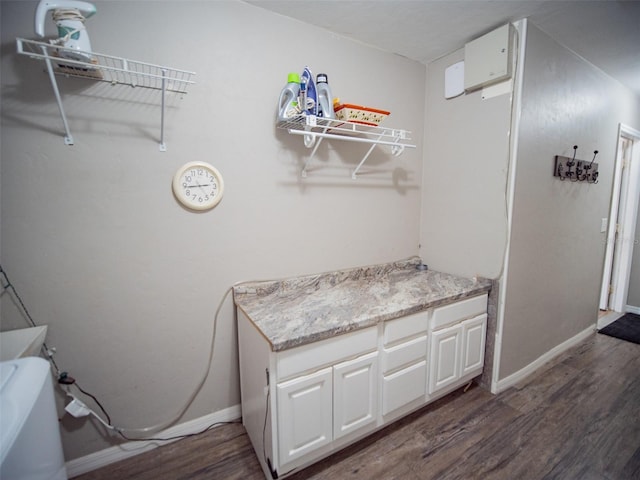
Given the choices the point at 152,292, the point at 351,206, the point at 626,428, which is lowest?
the point at 626,428

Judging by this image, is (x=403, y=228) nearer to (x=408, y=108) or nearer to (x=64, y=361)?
(x=408, y=108)

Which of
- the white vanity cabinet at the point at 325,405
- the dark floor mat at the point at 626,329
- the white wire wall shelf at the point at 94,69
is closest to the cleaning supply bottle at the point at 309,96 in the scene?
the white wire wall shelf at the point at 94,69

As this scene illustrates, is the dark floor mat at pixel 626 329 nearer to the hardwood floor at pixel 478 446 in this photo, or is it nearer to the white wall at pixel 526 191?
the white wall at pixel 526 191

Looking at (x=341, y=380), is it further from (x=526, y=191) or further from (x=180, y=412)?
(x=526, y=191)

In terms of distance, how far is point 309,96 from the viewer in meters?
1.47

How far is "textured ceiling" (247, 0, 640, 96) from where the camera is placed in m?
1.49

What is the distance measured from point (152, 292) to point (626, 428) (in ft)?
8.80

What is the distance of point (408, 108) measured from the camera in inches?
82.2

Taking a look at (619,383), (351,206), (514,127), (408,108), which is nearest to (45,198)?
(351,206)

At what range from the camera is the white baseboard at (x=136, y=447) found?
1.32m

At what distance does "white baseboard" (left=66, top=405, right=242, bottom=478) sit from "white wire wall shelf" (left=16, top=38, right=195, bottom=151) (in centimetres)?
144

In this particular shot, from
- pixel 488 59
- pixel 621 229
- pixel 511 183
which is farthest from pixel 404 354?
pixel 621 229

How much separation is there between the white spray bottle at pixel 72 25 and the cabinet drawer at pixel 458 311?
1946 millimetres

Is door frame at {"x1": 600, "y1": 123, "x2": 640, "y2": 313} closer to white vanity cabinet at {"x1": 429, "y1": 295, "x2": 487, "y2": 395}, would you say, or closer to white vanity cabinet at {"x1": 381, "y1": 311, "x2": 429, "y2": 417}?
white vanity cabinet at {"x1": 429, "y1": 295, "x2": 487, "y2": 395}
